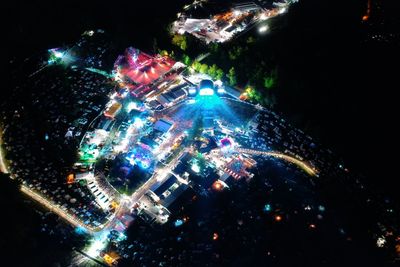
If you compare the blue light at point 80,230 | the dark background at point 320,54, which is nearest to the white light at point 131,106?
the dark background at point 320,54

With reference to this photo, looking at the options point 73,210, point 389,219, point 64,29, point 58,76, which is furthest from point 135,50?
point 389,219

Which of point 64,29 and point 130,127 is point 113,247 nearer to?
point 130,127

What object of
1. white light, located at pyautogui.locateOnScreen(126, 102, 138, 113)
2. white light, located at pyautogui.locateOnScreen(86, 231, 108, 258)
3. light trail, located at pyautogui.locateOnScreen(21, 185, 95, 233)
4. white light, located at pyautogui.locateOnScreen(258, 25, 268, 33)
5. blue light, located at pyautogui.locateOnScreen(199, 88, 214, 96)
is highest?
white light, located at pyautogui.locateOnScreen(258, 25, 268, 33)

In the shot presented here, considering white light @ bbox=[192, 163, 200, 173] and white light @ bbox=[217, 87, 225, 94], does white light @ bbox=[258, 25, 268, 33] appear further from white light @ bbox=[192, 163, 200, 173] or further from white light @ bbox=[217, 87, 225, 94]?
white light @ bbox=[192, 163, 200, 173]

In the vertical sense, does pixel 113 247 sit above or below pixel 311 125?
below

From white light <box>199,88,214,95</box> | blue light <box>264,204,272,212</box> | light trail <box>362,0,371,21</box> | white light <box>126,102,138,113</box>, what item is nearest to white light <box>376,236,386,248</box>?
blue light <box>264,204,272,212</box>

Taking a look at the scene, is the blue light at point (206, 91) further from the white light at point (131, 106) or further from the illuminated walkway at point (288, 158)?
the illuminated walkway at point (288, 158)

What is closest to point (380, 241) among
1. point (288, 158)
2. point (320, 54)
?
point (288, 158)

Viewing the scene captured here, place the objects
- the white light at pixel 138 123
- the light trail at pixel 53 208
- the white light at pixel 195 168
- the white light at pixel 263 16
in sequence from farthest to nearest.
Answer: the white light at pixel 263 16 → the white light at pixel 138 123 → the white light at pixel 195 168 → the light trail at pixel 53 208

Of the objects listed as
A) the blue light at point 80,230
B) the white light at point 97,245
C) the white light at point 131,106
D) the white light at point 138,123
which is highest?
the white light at point 131,106

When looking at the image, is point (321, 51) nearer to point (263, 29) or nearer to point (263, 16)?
point (263, 29)

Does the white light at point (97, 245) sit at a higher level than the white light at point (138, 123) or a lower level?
lower
